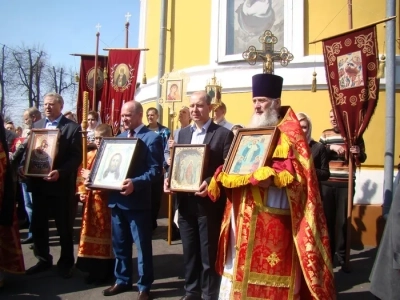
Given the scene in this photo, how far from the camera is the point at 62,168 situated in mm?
4762

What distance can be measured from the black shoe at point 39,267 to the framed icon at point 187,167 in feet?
7.18

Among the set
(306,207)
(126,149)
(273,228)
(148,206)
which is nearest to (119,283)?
(148,206)

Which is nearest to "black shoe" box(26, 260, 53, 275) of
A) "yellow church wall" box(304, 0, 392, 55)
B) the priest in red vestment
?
the priest in red vestment

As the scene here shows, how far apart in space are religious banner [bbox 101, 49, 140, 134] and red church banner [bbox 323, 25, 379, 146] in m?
4.66

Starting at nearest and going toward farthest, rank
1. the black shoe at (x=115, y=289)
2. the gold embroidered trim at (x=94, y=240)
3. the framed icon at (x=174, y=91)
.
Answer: the black shoe at (x=115, y=289), the gold embroidered trim at (x=94, y=240), the framed icon at (x=174, y=91)

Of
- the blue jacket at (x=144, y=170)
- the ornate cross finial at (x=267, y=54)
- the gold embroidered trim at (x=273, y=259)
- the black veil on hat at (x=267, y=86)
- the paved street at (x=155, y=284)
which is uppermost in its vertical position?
the ornate cross finial at (x=267, y=54)

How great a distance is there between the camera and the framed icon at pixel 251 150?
326 centimetres

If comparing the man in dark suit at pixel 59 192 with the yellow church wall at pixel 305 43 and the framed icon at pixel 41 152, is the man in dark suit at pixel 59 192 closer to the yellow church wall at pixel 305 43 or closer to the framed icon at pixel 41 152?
the framed icon at pixel 41 152

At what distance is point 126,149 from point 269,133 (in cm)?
153

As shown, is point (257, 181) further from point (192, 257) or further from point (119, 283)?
point (119, 283)

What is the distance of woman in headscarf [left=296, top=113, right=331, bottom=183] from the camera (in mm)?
4883

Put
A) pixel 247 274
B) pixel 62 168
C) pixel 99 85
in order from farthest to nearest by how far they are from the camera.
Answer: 1. pixel 99 85
2. pixel 62 168
3. pixel 247 274

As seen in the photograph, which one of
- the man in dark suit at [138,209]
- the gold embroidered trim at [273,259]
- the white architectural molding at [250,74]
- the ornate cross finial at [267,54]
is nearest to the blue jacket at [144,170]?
the man in dark suit at [138,209]

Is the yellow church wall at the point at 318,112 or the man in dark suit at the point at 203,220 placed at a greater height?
the yellow church wall at the point at 318,112
